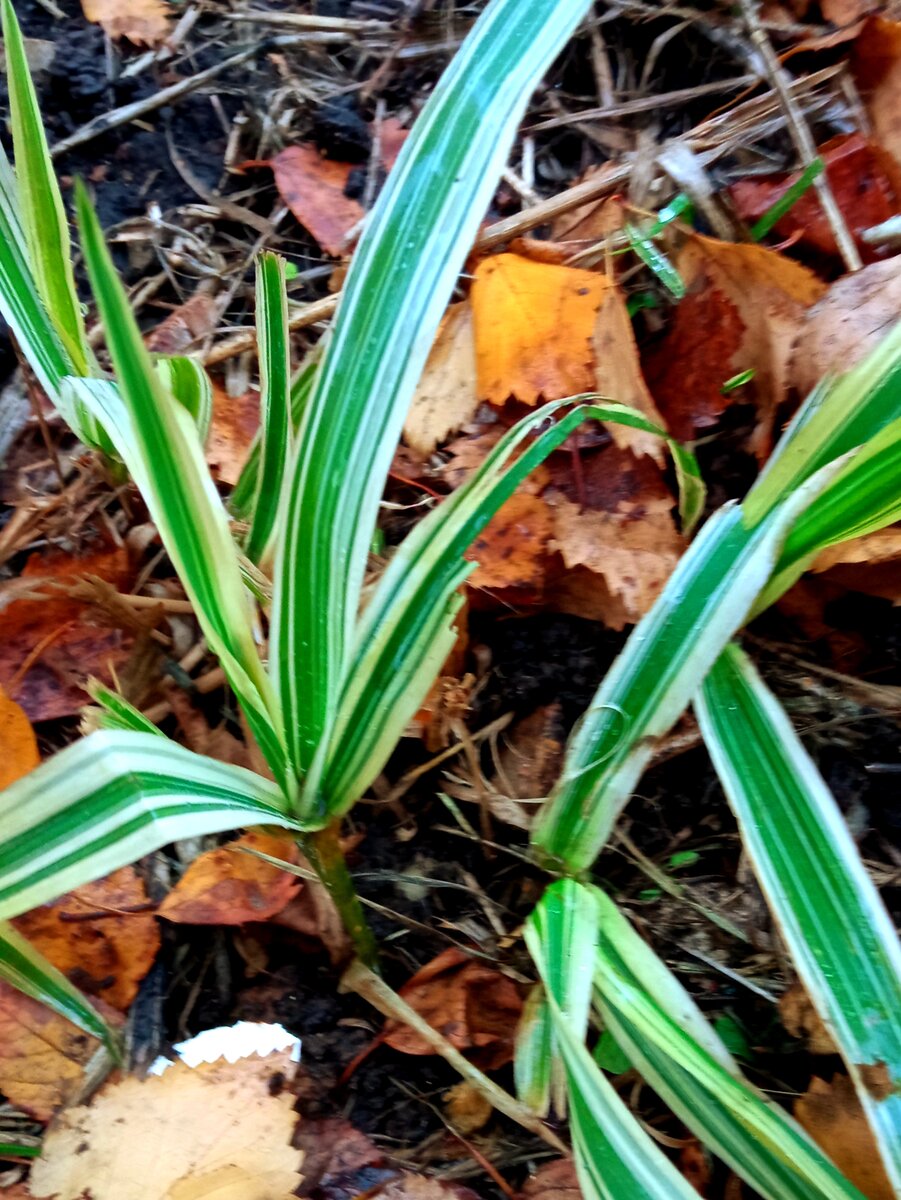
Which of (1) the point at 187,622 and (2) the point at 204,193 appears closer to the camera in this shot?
(1) the point at 187,622

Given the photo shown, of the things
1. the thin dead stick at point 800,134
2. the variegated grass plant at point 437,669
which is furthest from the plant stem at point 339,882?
the thin dead stick at point 800,134

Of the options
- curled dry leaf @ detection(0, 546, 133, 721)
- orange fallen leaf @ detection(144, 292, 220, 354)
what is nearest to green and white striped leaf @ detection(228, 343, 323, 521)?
curled dry leaf @ detection(0, 546, 133, 721)

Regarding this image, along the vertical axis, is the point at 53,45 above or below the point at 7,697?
above

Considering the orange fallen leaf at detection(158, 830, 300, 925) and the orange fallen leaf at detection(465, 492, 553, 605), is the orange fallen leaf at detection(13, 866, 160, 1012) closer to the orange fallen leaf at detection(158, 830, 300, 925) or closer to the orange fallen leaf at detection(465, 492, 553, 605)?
the orange fallen leaf at detection(158, 830, 300, 925)

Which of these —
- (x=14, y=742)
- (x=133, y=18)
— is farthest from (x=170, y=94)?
(x=14, y=742)

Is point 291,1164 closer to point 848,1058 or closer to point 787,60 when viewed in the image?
point 848,1058

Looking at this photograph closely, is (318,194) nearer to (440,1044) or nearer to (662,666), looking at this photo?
(662,666)

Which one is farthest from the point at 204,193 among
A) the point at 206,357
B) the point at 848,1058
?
the point at 848,1058
